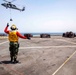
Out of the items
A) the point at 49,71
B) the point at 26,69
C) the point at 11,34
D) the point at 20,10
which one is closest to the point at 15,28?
the point at 11,34

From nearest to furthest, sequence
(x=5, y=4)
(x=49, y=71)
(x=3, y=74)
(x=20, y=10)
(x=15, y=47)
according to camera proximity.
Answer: (x=3, y=74), (x=49, y=71), (x=15, y=47), (x=5, y=4), (x=20, y=10)

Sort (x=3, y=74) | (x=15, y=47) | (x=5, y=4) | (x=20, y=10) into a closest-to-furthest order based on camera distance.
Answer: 1. (x=3, y=74)
2. (x=15, y=47)
3. (x=5, y=4)
4. (x=20, y=10)

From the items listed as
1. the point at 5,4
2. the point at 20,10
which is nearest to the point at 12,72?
the point at 5,4

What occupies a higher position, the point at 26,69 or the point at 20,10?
the point at 20,10

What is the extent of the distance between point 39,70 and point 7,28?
3825mm

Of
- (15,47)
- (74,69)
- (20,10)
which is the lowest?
(74,69)

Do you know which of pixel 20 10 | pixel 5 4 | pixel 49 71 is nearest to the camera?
pixel 49 71

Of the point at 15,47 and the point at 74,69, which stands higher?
the point at 15,47

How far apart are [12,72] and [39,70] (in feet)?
4.09

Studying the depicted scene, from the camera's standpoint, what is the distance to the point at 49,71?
27.0 ft

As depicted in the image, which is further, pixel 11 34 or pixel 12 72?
pixel 11 34

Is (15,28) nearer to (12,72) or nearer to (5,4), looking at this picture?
(12,72)

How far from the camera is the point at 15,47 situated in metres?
10.5

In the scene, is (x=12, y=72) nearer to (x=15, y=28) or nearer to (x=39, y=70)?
(x=39, y=70)
